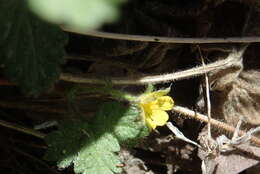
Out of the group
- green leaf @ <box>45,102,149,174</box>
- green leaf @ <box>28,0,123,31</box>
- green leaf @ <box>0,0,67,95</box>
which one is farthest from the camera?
green leaf @ <box>45,102,149,174</box>

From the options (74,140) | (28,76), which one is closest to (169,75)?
(74,140)

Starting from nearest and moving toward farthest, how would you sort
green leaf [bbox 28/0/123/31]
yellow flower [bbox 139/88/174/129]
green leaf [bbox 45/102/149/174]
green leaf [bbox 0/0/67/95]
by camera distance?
green leaf [bbox 28/0/123/31]
green leaf [bbox 0/0/67/95]
green leaf [bbox 45/102/149/174]
yellow flower [bbox 139/88/174/129]

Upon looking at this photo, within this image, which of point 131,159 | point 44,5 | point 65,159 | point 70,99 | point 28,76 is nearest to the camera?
point 44,5

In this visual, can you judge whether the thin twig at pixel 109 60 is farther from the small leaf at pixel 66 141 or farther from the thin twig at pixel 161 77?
the small leaf at pixel 66 141

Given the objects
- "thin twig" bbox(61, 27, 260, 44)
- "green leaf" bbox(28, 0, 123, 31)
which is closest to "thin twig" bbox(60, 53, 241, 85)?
"thin twig" bbox(61, 27, 260, 44)

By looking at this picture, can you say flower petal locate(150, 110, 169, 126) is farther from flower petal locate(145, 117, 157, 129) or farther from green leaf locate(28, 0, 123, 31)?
green leaf locate(28, 0, 123, 31)

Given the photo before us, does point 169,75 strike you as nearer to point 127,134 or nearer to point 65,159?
point 127,134
